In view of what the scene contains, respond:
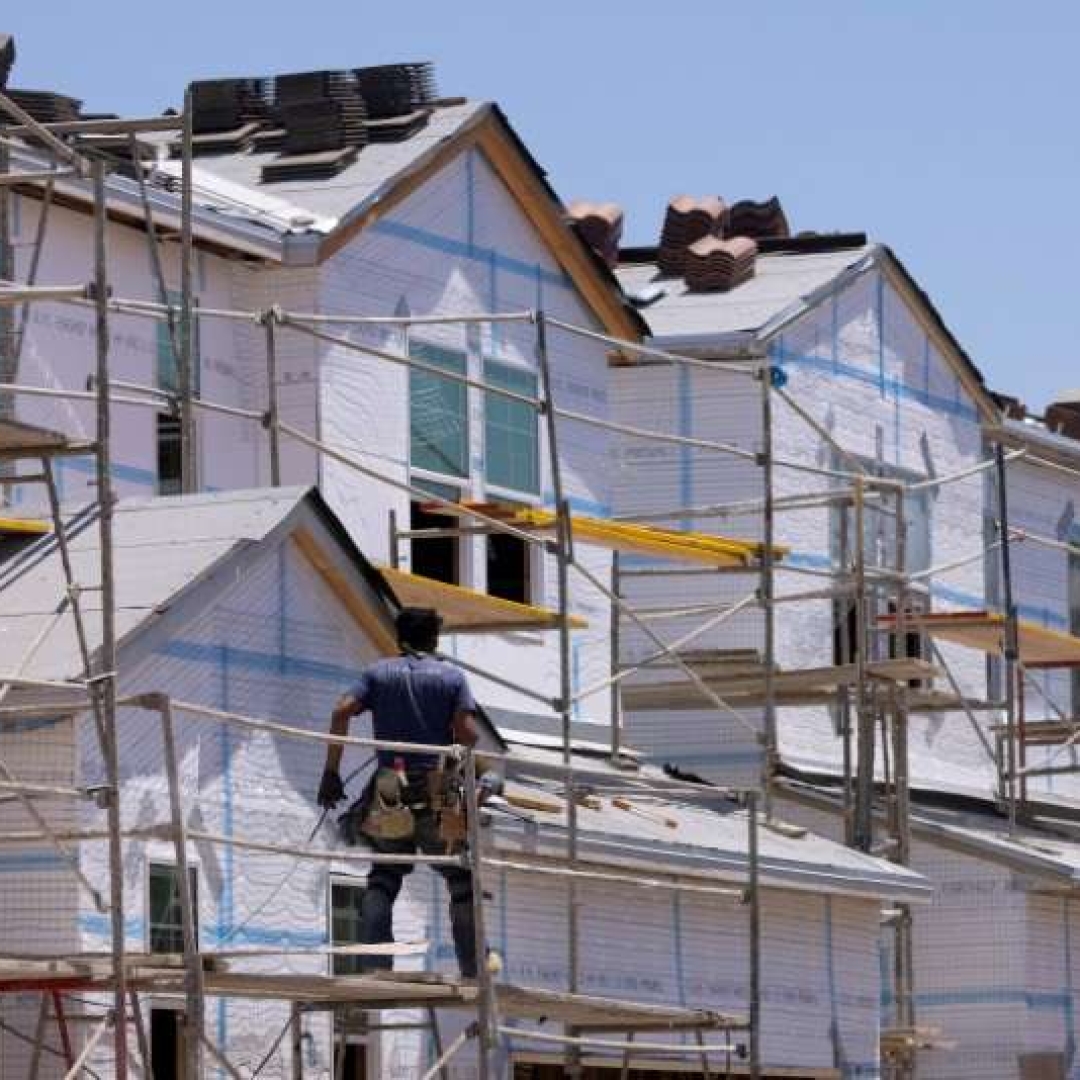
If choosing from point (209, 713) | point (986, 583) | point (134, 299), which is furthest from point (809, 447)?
→ point (209, 713)

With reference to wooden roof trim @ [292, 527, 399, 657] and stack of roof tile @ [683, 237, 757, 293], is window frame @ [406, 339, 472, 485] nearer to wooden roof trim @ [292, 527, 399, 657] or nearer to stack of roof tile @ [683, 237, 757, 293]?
wooden roof trim @ [292, 527, 399, 657]

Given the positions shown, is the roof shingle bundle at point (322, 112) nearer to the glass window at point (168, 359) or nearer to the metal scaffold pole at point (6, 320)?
the glass window at point (168, 359)

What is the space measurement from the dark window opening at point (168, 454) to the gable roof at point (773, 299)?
744cm

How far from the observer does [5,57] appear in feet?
83.1

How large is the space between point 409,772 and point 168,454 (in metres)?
6.77

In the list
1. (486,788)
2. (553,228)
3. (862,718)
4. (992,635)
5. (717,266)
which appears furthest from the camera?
(717,266)

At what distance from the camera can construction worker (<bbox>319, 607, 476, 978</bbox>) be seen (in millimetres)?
19000

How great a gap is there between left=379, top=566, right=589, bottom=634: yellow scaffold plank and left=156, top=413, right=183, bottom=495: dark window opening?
1.61 meters

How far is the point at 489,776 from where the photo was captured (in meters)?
20.1

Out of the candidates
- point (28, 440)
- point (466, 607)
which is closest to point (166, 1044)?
point (28, 440)

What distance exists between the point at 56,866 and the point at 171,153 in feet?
29.9

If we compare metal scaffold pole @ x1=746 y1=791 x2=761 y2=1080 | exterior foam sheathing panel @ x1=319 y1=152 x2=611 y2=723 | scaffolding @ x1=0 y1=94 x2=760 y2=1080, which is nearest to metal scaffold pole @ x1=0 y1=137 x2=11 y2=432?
scaffolding @ x1=0 y1=94 x2=760 y2=1080

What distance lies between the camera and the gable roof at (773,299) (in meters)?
31.9

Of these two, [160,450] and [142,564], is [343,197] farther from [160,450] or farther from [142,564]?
[142,564]
